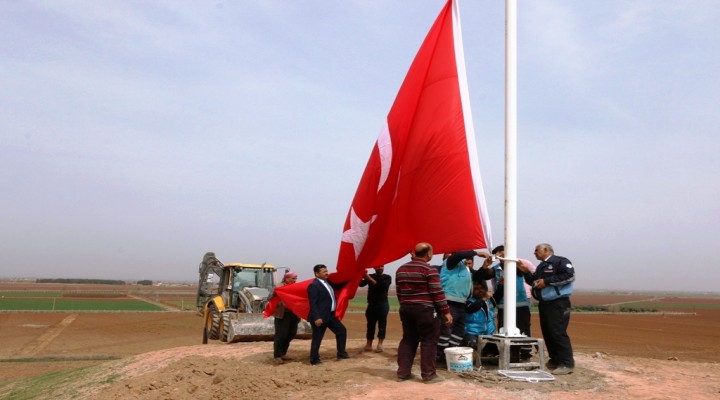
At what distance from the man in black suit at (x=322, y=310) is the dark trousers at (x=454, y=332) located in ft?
5.02

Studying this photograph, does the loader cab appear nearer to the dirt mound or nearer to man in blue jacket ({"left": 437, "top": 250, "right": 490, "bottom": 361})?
the dirt mound

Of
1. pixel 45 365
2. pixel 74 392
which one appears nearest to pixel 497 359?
pixel 74 392

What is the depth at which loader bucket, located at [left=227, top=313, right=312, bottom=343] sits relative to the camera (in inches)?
513

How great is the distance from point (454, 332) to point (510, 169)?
7.57 feet

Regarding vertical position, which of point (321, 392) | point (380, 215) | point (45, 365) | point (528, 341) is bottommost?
point (45, 365)

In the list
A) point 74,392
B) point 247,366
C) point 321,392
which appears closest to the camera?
point 321,392

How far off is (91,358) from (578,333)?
70.0 feet

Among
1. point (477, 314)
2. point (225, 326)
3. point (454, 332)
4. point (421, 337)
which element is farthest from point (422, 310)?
point (225, 326)

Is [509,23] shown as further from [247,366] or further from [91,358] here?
[91,358]

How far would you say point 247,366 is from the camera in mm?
7918

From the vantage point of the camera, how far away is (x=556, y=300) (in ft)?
23.7

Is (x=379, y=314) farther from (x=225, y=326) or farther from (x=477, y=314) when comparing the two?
(x=225, y=326)

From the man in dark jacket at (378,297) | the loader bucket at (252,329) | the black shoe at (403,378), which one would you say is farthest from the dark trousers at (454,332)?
the loader bucket at (252,329)

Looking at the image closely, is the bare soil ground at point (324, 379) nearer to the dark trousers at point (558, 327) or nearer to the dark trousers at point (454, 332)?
the dark trousers at point (558, 327)
